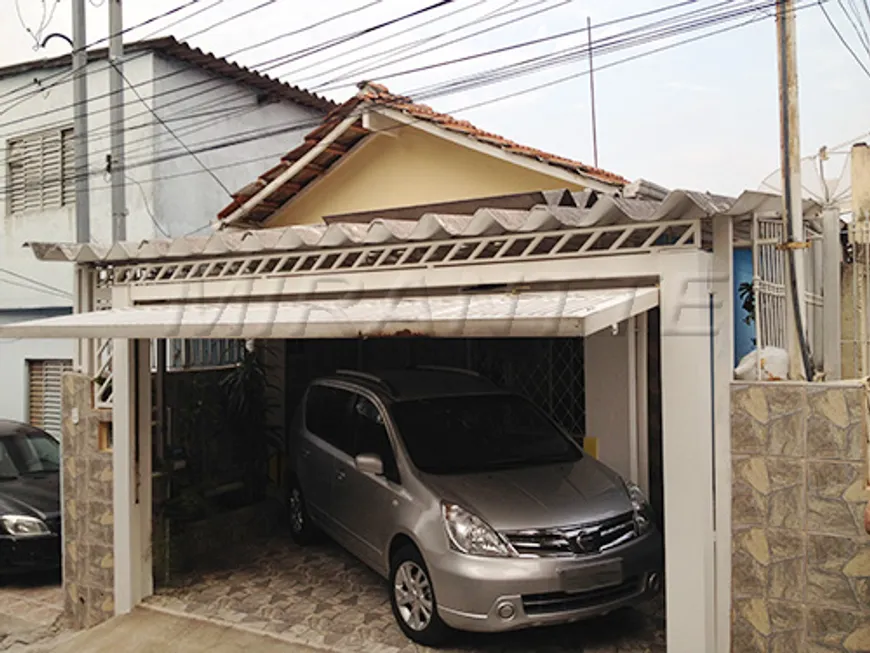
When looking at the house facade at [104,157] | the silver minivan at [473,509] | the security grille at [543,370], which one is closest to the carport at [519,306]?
the security grille at [543,370]

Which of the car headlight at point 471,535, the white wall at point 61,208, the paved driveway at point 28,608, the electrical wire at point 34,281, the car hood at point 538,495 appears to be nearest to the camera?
the car headlight at point 471,535

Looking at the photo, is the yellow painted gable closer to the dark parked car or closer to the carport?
the carport

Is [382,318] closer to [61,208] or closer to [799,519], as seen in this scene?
[799,519]

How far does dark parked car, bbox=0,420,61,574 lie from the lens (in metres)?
8.38

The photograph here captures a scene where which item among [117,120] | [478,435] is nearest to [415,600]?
[478,435]

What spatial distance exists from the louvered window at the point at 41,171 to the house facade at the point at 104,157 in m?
0.02

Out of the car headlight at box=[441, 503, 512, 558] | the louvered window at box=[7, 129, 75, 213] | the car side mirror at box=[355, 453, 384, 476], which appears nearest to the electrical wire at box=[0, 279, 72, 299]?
the louvered window at box=[7, 129, 75, 213]

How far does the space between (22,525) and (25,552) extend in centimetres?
Answer: 28

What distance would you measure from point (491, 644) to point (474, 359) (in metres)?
3.72

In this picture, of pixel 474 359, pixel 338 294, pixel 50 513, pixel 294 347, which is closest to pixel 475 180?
pixel 474 359

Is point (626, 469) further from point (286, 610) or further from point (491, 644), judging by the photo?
point (286, 610)

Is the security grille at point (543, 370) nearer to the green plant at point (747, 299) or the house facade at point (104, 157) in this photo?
the green plant at point (747, 299)

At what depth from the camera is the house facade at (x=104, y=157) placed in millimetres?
12703

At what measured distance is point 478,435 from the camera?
243 inches
